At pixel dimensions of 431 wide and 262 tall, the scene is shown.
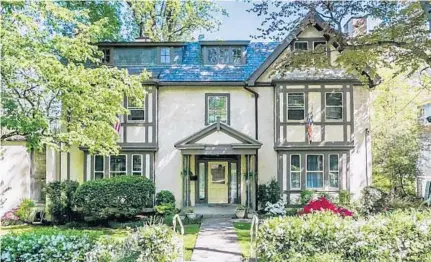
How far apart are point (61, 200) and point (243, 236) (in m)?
8.23

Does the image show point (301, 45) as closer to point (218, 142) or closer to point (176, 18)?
point (218, 142)

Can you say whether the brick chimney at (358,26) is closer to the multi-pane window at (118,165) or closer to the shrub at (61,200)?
the multi-pane window at (118,165)

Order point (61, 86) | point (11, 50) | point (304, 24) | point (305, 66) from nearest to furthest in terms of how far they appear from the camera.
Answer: point (11, 50) → point (61, 86) → point (305, 66) → point (304, 24)

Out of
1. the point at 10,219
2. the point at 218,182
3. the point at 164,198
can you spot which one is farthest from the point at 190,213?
the point at 10,219

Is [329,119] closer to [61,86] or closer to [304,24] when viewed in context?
[304,24]

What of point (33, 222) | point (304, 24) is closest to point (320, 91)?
point (304, 24)

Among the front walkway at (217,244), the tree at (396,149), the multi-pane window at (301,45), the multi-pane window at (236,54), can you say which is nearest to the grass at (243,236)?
the front walkway at (217,244)

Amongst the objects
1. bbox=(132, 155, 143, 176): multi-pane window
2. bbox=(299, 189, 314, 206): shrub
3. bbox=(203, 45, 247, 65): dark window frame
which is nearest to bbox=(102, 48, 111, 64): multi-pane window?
bbox=(203, 45, 247, 65): dark window frame

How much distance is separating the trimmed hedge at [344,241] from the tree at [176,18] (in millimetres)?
21724

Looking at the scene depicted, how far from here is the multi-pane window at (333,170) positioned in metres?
18.0

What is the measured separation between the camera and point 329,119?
18.1 m

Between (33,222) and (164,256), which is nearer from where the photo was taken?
(164,256)

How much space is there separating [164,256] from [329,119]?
12524 millimetres

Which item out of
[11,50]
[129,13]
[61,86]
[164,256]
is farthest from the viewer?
[129,13]
